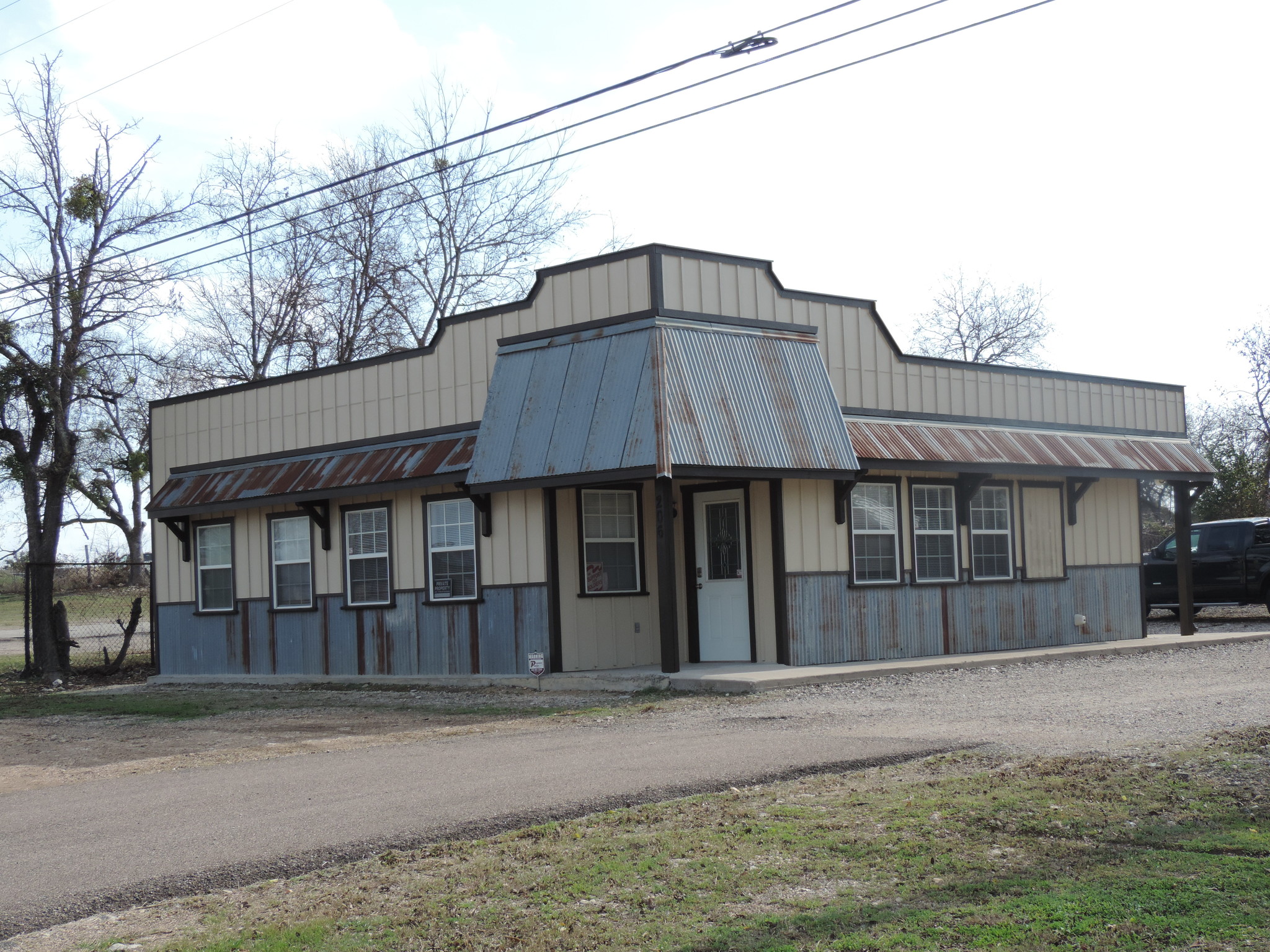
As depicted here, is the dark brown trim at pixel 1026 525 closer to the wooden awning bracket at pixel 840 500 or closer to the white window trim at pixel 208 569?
the wooden awning bracket at pixel 840 500

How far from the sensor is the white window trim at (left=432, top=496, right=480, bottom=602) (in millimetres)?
17656

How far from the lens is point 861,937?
5.14 meters

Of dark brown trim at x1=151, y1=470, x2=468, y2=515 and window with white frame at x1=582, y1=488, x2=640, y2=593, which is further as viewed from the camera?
dark brown trim at x1=151, y1=470, x2=468, y2=515

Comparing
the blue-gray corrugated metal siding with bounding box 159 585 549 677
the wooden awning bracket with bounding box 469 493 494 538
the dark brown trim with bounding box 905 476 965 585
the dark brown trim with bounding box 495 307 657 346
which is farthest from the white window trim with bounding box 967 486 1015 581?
the wooden awning bracket with bounding box 469 493 494 538

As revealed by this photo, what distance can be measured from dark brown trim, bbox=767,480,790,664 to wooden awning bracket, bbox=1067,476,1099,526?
5790 millimetres

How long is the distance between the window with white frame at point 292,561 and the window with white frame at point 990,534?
9.77m

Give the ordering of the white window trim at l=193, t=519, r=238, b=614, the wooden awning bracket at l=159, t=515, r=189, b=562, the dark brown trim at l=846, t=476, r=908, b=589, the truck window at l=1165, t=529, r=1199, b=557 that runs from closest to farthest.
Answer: the dark brown trim at l=846, t=476, r=908, b=589
the white window trim at l=193, t=519, r=238, b=614
the wooden awning bracket at l=159, t=515, r=189, b=562
the truck window at l=1165, t=529, r=1199, b=557

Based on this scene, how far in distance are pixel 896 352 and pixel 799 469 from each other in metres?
3.49

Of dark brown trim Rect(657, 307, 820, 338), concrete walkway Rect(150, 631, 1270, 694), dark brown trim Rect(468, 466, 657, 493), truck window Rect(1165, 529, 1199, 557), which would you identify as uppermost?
dark brown trim Rect(657, 307, 820, 338)

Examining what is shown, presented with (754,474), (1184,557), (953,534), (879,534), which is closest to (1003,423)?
(953,534)

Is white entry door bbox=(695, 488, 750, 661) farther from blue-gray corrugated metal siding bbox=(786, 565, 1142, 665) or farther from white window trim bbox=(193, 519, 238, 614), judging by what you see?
white window trim bbox=(193, 519, 238, 614)

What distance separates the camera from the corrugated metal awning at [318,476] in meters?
17.8

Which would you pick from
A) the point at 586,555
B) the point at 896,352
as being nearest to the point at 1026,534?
the point at 896,352

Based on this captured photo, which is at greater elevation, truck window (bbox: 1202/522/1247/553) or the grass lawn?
truck window (bbox: 1202/522/1247/553)
